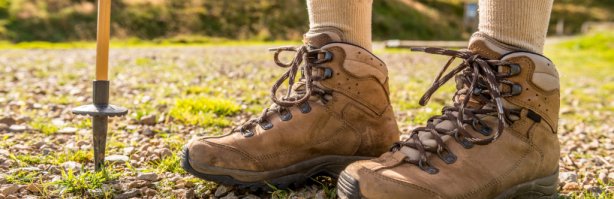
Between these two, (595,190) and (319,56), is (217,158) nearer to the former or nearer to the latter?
(319,56)

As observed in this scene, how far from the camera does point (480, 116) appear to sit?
2486 millimetres

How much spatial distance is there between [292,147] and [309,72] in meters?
0.33

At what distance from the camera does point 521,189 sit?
253 cm

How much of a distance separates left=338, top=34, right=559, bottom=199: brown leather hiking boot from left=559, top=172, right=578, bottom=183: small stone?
0.63 m

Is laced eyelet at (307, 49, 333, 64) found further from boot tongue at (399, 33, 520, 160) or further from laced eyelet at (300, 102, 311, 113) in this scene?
boot tongue at (399, 33, 520, 160)

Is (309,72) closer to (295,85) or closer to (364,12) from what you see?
(295,85)

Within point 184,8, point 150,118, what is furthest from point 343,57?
point 184,8

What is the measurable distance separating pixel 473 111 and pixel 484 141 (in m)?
0.14

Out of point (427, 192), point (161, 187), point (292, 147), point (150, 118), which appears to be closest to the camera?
point (427, 192)

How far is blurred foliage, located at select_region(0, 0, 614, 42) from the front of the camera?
26.3m

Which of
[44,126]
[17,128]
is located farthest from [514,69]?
[17,128]

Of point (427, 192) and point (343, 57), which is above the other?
point (343, 57)

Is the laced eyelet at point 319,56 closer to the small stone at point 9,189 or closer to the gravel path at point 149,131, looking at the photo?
the gravel path at point 149,131

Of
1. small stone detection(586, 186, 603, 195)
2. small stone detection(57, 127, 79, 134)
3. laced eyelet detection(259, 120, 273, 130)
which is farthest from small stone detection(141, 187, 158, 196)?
small stone detection(586, 186, 603, 195)
